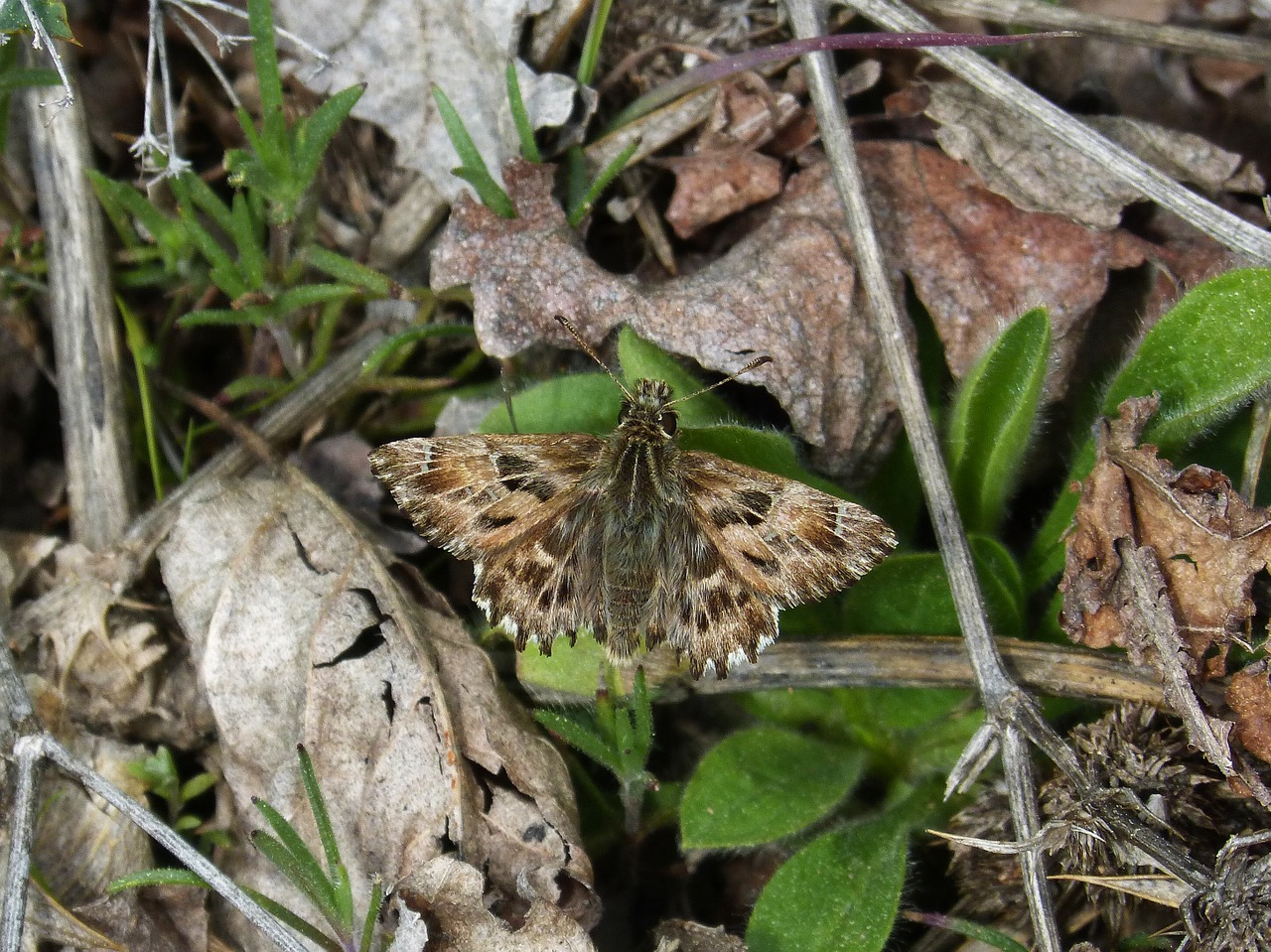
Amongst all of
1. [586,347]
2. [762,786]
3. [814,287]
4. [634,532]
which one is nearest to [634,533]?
[634,532]

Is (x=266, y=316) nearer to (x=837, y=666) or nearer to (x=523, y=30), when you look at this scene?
(x=523, y=30)

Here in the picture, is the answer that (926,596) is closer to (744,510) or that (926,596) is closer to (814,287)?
(744,510)

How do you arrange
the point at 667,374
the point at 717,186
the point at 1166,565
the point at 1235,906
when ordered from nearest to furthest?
the point at 1235,906 < the point at 1166,565 < the point at 667,374 < the point at 717,186

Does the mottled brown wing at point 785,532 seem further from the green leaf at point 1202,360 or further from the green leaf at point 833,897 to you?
the green leaf at point 1202,360

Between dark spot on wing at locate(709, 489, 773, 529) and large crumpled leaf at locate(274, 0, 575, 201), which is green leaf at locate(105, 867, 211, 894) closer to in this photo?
dark spot on wing at locate(709, 489, 773, 529)

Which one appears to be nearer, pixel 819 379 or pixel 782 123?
pixel 819 379

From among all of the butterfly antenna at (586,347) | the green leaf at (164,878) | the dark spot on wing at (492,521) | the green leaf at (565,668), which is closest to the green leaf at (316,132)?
the butterfly antenna at (586,347)

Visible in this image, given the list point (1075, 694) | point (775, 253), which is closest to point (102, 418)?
point (775, 253)
